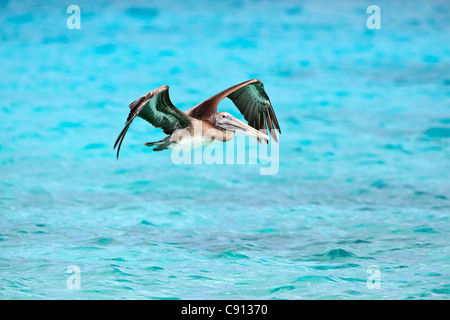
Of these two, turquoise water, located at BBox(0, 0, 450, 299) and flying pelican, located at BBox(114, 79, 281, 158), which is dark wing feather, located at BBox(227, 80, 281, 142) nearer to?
flying pelican, located at BBox(114, 79, 281, 158)

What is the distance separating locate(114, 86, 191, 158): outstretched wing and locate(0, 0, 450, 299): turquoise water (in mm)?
2226

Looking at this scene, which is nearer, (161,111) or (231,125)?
(161,111)

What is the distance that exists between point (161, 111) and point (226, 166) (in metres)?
8.08

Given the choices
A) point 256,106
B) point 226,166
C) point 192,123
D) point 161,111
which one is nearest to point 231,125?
point 192,123

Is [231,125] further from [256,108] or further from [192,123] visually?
[256,108]

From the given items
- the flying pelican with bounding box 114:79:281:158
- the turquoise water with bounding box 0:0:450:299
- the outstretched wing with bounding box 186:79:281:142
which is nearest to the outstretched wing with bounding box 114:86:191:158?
the flying pelican with bounding box 114:79:281:158

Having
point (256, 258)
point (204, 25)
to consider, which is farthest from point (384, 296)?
point (204, 25)

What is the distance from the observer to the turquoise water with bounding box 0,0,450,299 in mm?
9797

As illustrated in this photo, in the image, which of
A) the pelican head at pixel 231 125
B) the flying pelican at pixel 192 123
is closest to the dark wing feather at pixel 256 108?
the flying pelican at pixel 192 123

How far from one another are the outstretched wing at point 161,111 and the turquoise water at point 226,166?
2.23 metres

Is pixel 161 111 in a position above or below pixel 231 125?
above

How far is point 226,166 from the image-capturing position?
1599cm

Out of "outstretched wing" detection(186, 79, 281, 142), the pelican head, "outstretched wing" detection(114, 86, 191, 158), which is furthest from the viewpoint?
"outstretched wing" detection(186, 79, 281, 142)

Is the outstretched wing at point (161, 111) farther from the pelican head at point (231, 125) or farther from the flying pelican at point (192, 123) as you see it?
the pelican head at point (231, 125)
